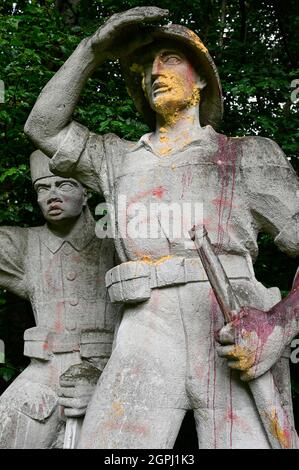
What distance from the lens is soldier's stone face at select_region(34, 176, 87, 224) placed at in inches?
245

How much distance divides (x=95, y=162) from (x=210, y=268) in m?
1.18

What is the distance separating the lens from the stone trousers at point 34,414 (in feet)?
19.2

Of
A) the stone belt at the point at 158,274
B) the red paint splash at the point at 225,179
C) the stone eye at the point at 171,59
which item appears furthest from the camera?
the stone eye at the point at 171,59

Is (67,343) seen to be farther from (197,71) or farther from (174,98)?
(197,71)

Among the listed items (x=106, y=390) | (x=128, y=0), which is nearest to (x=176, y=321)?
(x=106, y=390)

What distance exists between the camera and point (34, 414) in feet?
19.2

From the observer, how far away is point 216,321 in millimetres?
5035

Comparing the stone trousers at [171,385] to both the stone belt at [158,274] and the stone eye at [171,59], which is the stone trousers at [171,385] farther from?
the stone eye at [171,59]

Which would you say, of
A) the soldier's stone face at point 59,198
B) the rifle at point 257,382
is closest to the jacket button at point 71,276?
the soldier's stone face at point 59,198

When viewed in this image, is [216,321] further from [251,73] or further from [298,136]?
[251,73]

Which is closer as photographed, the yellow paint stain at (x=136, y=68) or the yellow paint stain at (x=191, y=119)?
the yellow paint stain at (x=191, y=119)

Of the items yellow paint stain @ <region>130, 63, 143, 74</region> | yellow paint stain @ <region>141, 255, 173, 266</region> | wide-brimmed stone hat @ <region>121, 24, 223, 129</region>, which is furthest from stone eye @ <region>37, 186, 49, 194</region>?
yellow paint stain @ <region>141, 255, 173, 266</region>

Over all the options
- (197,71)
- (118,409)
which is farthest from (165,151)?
(118,409)

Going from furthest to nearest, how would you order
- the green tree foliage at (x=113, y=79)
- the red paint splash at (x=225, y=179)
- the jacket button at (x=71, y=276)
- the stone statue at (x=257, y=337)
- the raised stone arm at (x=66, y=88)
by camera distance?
the green tree foliage at (x=113, y=79) → the jacket button at (x=71, y=276) → the raised stone arm at (x=66, y=88) → the red paint splash at (x=225, y=179) → the stone statue at (x=257, y=337)
